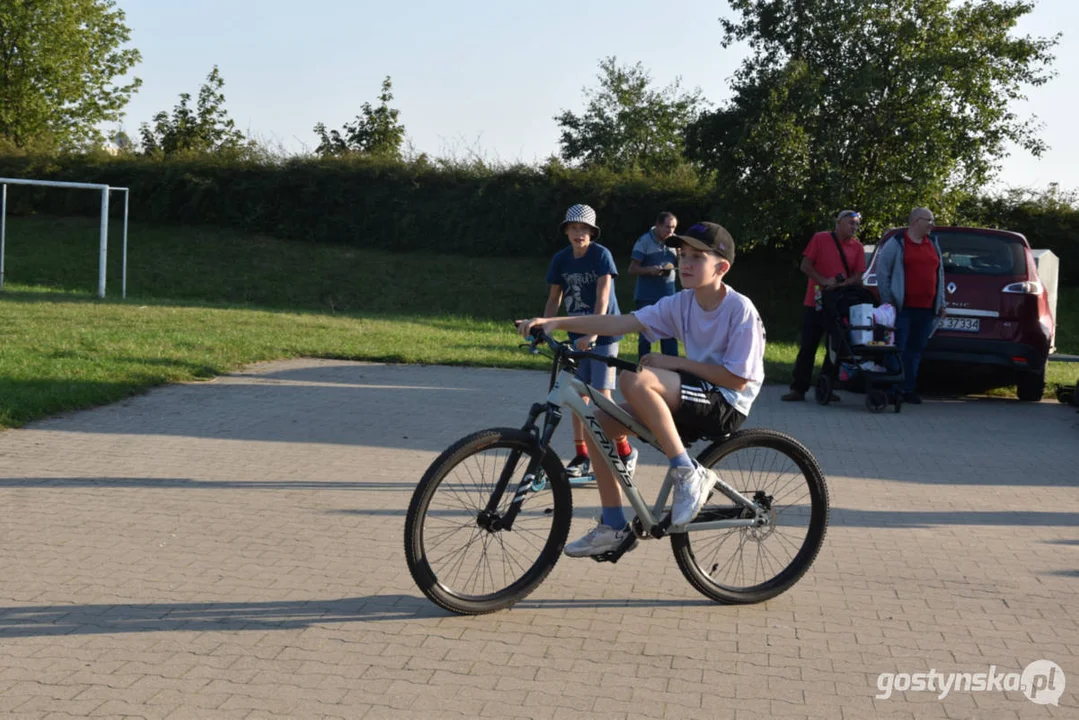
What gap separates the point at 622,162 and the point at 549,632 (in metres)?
56.5

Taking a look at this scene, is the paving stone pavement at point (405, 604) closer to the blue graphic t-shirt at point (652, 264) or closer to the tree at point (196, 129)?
the blue graphic t-shirt at point (652, 264)

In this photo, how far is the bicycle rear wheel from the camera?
4922 millimetres

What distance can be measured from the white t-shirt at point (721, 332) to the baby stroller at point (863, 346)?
23.8 ft

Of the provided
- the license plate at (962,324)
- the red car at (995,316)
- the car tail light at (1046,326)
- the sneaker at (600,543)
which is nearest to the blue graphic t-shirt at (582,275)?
the sneaker at (600,543)

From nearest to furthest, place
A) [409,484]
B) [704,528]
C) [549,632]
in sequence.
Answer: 1. [549,632]
2. [704,528]
3. [409,484]

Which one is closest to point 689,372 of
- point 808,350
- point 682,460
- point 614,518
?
point 682,460

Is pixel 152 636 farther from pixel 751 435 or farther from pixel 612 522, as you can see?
pixel 751 435

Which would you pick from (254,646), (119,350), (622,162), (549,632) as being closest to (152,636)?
(254,646)

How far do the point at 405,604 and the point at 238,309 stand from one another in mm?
17232

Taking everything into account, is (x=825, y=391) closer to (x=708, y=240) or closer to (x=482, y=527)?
(x=708, y=240)

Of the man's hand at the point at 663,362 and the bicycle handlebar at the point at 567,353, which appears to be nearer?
the bicycle handlebar at the point at 567,353

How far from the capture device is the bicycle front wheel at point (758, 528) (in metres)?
5.40

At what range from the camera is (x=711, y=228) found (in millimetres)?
5395

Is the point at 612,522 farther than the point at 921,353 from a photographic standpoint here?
No
